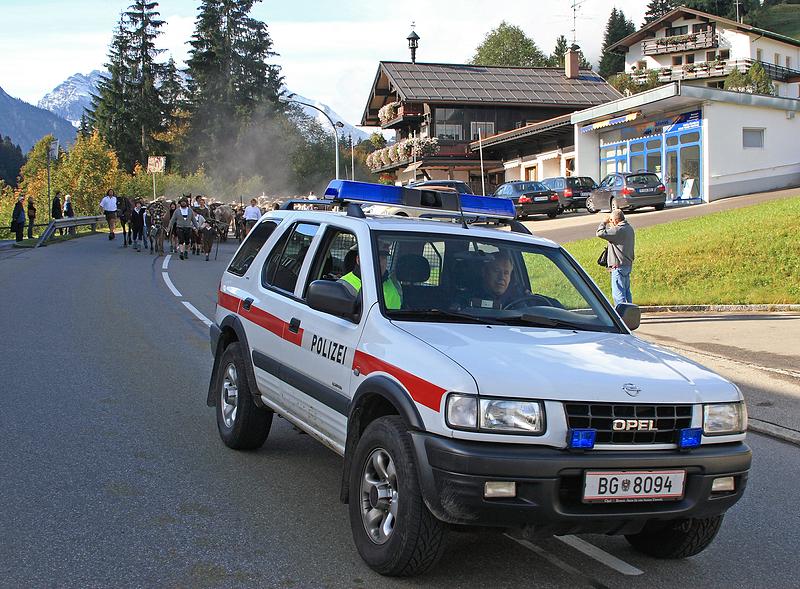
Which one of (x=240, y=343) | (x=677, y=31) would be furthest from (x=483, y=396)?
(x=677, y=31)

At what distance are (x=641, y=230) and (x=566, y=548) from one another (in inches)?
825

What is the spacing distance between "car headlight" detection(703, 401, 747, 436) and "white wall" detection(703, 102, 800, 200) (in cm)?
3057

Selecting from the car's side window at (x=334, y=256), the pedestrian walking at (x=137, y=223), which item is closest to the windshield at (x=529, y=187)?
the pedestrian walking at (x=137, y=223)

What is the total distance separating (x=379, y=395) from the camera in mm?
4316

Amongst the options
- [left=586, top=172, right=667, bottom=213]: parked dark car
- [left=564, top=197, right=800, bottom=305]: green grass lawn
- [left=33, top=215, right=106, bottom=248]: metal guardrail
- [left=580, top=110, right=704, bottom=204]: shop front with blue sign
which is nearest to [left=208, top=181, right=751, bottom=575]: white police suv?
[left=564, top=197, right=800, bottom=305]: green grass lawn

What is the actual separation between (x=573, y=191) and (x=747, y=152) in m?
7.08

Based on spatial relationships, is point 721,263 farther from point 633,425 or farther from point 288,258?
point 633,425

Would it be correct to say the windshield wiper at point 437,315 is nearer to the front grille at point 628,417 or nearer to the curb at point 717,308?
the front grille at point 628,417

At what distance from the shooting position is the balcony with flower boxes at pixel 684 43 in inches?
3209

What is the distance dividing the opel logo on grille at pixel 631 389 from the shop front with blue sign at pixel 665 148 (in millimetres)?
31353

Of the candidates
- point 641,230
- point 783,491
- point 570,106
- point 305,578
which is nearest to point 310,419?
point 305,578

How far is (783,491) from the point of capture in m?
5.79

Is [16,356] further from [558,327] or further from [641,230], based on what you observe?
[641,230]

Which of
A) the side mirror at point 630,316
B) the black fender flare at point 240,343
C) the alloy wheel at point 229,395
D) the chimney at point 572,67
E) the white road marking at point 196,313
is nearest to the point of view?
the side mirror at point 630,316
